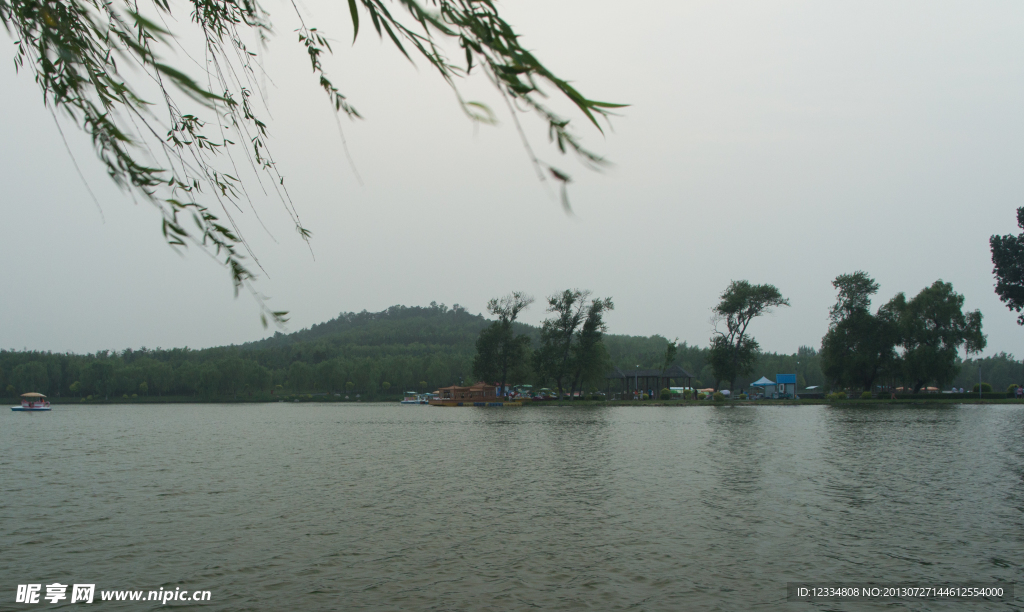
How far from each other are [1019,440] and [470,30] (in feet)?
108

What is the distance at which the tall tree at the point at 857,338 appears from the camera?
74.0m

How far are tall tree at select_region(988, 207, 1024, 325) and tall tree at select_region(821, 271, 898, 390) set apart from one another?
13.3m

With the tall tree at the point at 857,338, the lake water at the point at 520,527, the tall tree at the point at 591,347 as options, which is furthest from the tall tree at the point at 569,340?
the lake water at the point at 520,527

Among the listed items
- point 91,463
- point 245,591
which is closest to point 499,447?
point 91,463

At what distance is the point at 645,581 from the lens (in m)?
9.45

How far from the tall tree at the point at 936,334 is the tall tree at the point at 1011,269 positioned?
34.0 feet

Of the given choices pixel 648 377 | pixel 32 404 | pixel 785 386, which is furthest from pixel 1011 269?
pixel 32 404

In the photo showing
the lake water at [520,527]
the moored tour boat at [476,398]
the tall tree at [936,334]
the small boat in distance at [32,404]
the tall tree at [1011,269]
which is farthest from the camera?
the moored tour boat at [476,398]

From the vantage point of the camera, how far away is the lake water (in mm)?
9289

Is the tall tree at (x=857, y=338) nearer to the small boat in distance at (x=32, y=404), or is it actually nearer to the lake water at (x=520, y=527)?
the lake water at (x=520, y=527)

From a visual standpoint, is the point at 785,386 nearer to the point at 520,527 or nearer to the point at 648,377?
the point at 648,377

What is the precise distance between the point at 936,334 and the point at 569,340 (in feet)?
142

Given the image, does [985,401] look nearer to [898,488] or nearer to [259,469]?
[898,488]

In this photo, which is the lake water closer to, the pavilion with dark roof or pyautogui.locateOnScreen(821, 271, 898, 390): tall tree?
pyautogui.locateOnScreen(821, 271, 898, 390): tall tree
